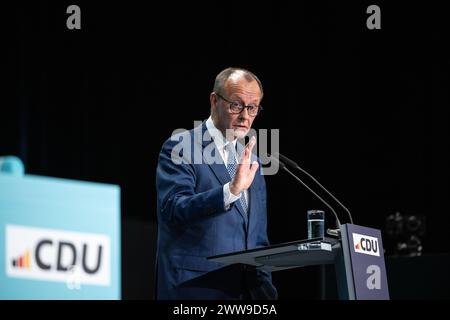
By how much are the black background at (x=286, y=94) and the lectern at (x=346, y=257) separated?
9.27ft

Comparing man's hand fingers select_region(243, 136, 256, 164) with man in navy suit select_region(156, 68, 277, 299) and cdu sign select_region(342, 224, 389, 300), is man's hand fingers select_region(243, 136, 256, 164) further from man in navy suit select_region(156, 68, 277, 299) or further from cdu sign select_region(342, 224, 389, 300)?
cdu sign select_region(342, 224, 389, 300)

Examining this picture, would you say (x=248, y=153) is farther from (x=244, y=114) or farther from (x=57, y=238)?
(x=57, y=238)

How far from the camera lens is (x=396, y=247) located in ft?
17.5

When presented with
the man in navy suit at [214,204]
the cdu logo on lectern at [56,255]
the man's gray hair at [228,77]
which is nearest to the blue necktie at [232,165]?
the man in navy suit at [214,204]

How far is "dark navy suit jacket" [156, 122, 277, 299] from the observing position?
2.78m

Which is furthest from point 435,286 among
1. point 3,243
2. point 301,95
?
point 3,243

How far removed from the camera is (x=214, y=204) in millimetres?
2711

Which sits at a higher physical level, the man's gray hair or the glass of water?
the man's gray hair

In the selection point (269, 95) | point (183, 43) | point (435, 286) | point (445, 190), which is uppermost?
point (183, 43)

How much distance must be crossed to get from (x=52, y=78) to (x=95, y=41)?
15.7 inches

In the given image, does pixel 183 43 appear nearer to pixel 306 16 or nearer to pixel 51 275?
pixel 306 16

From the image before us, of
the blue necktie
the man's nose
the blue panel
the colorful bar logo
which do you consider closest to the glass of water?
the blue necktie

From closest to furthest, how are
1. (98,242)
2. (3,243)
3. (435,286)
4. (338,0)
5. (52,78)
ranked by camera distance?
(3,243), (98,242), (435,286), (52,78), (338,0)

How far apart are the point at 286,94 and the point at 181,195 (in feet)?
10.2
